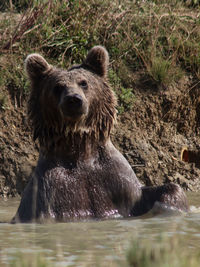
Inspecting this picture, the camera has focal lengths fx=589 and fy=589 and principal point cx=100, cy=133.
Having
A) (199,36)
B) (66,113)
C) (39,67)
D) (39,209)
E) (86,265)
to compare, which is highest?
(199,36)

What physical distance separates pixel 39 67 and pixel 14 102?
2422mm

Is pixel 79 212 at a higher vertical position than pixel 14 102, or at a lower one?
lower

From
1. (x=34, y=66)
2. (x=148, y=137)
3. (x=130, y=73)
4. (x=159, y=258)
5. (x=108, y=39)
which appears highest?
(x=108, y=39)

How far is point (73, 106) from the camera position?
493 centimetres

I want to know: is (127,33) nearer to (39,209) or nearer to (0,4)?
(0,4)

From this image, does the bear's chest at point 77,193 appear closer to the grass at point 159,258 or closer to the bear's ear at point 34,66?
the bear's ear at point 34,66

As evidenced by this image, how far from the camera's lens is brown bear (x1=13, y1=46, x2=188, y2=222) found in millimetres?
4992

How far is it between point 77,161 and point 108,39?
3.72 meters

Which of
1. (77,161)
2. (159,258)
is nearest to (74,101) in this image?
(77,161)

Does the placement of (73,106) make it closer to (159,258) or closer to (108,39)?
(159,258)

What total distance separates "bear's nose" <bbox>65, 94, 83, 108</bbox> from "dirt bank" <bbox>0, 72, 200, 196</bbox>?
249cm

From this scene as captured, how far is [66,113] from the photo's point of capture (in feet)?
16.4

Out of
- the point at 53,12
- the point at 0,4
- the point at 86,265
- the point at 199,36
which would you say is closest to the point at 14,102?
the point at 53,12

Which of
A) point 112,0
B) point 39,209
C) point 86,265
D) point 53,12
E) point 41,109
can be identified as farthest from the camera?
point 112,0
